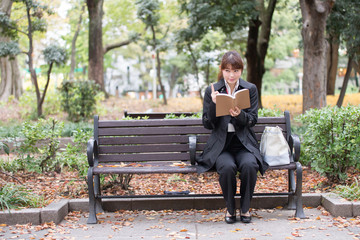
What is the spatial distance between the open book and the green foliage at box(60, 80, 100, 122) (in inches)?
416

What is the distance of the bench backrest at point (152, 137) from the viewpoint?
5.46 metres

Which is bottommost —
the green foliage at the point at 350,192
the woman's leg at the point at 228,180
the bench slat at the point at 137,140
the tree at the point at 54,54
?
the green foliage at the point at 350,192

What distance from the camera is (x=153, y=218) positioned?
5164 mm

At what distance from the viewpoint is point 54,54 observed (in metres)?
14.3

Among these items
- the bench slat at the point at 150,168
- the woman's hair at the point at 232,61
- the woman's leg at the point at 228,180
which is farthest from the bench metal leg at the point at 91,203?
the woman's hair at the point at 232,61

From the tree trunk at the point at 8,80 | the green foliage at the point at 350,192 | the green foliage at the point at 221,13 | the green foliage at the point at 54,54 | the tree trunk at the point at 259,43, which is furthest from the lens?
the tree trunk at the point at 8,80

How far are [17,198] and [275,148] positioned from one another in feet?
8.97

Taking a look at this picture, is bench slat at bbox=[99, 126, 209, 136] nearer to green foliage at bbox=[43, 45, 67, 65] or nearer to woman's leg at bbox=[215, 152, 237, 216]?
woman's leg at bbox=[215, 152, 237, 216]

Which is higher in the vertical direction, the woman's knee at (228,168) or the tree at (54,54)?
the tree at (54,54)

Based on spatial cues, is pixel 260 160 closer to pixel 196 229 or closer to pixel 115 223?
pixel 196 229

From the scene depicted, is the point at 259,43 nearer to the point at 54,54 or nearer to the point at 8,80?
the point at 54,54

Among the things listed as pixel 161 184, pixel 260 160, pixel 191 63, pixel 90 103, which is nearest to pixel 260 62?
pixel 191 63

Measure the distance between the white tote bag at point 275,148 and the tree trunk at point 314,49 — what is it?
20.0ft

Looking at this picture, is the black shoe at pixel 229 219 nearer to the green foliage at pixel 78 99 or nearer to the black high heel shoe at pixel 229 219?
the black high heel shoe at pixel 229 219
